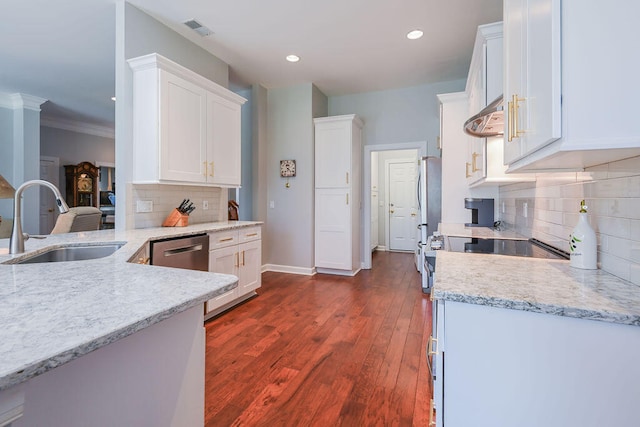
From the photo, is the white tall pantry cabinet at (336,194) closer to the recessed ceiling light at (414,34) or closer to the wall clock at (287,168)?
the wall clock at (287,168)

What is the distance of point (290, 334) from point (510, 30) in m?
2.39

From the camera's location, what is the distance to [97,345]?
1.93ft

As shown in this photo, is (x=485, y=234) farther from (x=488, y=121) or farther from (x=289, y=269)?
(x=289, y=269)

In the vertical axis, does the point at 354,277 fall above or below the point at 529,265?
below

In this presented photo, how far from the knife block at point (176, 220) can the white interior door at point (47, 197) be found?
15.4 ft

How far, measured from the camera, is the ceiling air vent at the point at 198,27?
2.97 meters

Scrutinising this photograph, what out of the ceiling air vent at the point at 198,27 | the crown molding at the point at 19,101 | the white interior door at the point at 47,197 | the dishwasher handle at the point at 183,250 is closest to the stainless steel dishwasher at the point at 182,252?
the dishwasher handle at the point at 183,250

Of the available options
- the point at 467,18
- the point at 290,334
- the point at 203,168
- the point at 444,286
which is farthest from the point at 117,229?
the point at 467,18

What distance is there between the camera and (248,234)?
3352mm

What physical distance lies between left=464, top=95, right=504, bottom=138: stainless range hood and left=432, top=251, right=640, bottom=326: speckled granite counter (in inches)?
29.4

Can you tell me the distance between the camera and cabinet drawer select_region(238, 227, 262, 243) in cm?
323

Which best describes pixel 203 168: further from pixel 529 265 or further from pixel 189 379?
pixel 529 265

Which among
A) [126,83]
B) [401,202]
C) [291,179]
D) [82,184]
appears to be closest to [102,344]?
[126,83]

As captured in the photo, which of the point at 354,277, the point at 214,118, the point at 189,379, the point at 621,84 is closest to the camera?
the point at 621,84
